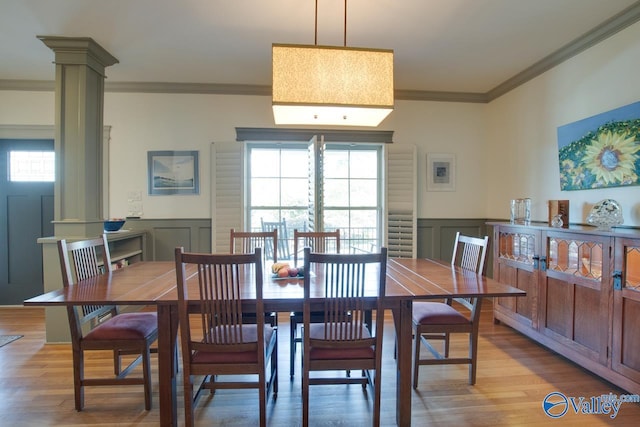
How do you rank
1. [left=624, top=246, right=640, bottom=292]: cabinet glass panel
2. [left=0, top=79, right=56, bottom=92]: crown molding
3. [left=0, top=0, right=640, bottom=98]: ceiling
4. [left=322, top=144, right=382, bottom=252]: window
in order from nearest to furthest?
[left=624, top=246, right=640, bottom=292]: cabinet glass panel < [left=0, top=0, right=640, bottom=98]: ceiling < [left=0, top=79, right=56, bottom=92]: crown molding < [left=322, top=144, right=382, bottom=252]: window

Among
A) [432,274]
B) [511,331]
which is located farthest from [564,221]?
[432,274]

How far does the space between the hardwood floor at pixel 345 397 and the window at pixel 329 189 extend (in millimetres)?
1840

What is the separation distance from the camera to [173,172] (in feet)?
13.1

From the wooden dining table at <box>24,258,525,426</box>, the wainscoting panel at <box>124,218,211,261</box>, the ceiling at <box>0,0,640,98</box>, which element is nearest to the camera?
the wooden dining table at <box>24,258,525,426</box>

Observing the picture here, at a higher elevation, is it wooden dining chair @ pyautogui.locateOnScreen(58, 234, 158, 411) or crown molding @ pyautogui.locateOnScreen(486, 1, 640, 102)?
crown molding @ pyautogui.locateOnScreen(486, 1, 640, 102)

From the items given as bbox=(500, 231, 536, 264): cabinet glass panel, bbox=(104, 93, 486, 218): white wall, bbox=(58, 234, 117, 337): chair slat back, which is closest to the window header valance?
bbox=(104, 93, 486, 218): white wall

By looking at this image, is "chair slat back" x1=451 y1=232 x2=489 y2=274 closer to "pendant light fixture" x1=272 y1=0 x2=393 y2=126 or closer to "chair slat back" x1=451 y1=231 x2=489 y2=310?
"chair slat back" x1=451 y1=231 x2=489 y2=310

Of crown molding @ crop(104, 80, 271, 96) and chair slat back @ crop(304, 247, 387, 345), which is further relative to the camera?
crown molding @ crop(104, 80, 271, 96)

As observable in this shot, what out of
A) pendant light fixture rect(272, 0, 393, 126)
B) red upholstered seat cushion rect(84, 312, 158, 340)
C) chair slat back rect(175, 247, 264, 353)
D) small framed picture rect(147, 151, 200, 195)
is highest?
pendant light fixture rect(272, 0, 393, 126)

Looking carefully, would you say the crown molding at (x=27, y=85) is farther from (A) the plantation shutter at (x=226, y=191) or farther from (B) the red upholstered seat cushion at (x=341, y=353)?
(B) the red upholstered seat cushion at (x=341, y=353)

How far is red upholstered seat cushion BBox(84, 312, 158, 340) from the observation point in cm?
193

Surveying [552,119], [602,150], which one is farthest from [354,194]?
[602,150]

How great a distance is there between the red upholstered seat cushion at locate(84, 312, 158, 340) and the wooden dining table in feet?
0.89

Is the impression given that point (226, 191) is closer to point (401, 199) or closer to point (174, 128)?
point (174, 128)
